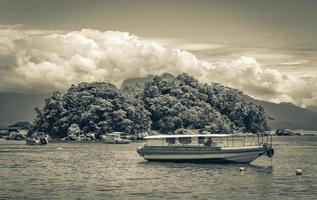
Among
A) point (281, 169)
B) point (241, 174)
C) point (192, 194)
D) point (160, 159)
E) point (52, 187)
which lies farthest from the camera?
point (160, 159)

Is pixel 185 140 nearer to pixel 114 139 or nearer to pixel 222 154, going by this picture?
pixel 222 154

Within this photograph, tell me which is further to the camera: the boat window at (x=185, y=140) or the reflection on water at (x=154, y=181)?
the boat window at (x=185, y=140)

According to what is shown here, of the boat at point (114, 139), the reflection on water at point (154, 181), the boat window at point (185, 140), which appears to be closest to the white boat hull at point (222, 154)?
the reflection on water at point (154, 181)

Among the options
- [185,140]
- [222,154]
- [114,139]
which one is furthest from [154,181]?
[114,139]

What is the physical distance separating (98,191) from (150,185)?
23.2 ft

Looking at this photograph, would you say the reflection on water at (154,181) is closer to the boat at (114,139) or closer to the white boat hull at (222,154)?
the white boat hull at (222,154)

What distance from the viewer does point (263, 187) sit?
6266 centimetres

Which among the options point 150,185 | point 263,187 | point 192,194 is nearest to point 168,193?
point 192,194

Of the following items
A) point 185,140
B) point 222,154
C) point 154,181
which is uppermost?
point 185,140

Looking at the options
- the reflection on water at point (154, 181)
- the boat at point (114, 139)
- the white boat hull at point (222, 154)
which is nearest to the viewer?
the reflection on water at point (154, 181)

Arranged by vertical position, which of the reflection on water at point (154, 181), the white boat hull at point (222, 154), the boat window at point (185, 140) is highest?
the boat window at point (185, 140)

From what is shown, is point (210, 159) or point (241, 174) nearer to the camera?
point (241, 174)

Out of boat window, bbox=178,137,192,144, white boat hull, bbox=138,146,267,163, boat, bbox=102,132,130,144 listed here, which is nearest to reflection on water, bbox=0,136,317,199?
white boat hull, bbox=138,146,267,163

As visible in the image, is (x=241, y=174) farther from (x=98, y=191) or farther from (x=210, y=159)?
(x=98, y=191)
